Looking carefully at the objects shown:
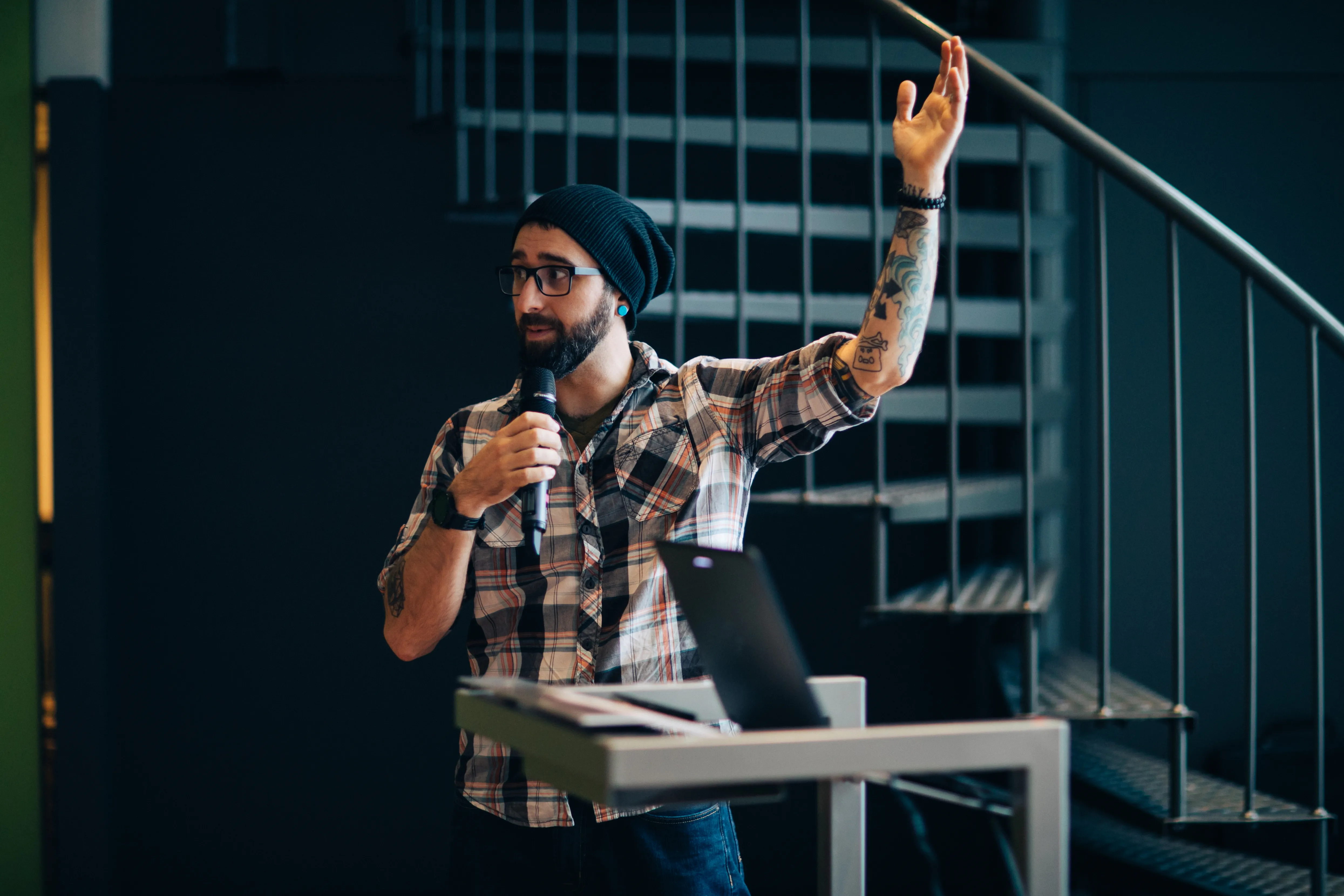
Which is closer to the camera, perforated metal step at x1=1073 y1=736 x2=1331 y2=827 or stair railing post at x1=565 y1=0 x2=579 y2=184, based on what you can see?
perforated metal step at x1=1073 y1=736 x2=1331 y2=827

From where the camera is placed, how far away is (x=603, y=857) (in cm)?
135

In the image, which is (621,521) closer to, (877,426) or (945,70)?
(945,70)

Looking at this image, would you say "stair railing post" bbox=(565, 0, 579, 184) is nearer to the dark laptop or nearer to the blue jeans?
the blue jeans

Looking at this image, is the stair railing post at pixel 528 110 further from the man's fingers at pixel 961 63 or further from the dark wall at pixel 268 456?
the man's fingers at pixel 961 63

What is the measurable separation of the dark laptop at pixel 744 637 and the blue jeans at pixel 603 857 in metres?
0.54

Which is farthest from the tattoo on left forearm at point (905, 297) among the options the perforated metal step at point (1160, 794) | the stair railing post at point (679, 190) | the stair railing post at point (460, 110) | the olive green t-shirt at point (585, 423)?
the stair railing post at point (460, 110)

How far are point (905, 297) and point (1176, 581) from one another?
97 centimetres

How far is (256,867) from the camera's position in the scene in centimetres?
292

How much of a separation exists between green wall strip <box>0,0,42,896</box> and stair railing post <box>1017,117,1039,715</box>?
264 cm

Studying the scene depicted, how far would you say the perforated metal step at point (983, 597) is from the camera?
6.32 ft

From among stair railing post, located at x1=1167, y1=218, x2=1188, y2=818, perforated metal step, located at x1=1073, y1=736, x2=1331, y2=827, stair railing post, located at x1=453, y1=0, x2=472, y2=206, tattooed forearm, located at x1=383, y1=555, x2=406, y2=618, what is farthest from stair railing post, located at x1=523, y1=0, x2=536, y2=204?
perforated metal step, located at x1=1073, y1=736, x2=1331, y2=827

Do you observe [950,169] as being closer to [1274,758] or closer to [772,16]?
[772,16]

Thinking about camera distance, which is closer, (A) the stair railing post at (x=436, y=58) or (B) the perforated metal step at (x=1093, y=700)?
(B) the perforated metal step at (x=1093, y=700)

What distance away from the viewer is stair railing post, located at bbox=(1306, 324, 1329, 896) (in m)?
1.90
